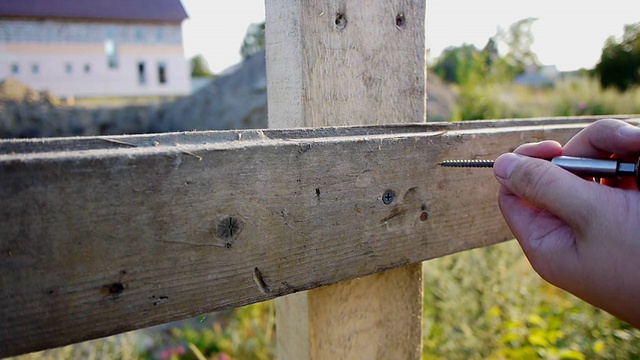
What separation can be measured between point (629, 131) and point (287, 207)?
564 millimetres

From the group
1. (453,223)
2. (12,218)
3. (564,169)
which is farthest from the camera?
(453,223)

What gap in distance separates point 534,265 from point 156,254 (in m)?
0.56

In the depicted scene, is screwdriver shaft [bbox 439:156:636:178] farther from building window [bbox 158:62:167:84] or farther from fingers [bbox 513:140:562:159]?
building window [bbox 158:62:167:84]

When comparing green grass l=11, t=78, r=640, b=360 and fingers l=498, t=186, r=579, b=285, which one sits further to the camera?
green grass l=11, t=78, r=640, b=360

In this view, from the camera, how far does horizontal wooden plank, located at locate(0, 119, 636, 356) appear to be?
543 millimetres

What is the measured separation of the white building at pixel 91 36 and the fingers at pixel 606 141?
134cm

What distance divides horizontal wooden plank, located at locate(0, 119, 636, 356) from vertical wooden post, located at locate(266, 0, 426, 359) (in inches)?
4.8

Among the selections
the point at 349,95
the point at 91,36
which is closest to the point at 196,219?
the point at 349,95

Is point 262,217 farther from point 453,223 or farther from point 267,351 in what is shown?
point 267,351

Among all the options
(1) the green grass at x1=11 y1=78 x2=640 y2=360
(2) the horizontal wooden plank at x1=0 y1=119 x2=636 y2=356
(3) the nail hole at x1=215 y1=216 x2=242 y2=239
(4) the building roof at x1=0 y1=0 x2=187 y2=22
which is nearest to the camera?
(2) the horizontal wooden plank at x1=0 y1=119 x2=636 y2=356

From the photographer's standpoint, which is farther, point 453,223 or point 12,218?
point 453,223

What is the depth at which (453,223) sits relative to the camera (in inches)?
35.9

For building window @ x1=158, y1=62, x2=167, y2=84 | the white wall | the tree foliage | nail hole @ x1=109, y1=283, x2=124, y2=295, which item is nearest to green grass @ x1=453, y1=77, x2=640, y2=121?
the tree foliage

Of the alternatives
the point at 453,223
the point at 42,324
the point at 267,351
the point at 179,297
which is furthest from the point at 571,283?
the point at 267,351
